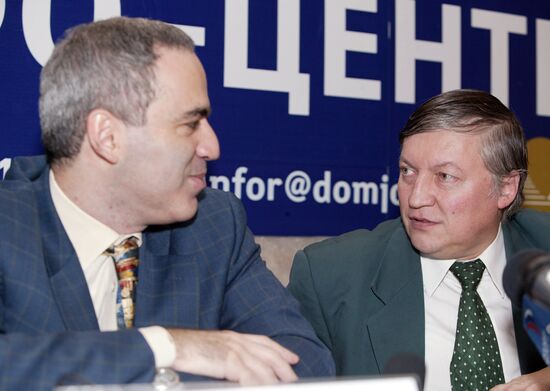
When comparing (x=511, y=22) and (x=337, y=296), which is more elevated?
(x=511, y=22)

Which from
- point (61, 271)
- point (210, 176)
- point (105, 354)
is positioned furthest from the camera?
point (210, 176)

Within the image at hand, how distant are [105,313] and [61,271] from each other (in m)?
0.15

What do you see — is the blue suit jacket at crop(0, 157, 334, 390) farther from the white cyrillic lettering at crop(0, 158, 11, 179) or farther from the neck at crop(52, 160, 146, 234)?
the white cyrillic lettering at crop(0, 158, 11, 179)

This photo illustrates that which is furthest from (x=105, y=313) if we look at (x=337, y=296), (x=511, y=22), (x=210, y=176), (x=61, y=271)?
(x=511, y=22)

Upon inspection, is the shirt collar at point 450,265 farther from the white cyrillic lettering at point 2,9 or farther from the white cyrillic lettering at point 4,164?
the white cyrillic lettering at point 2,9

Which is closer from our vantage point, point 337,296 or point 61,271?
point 61,271

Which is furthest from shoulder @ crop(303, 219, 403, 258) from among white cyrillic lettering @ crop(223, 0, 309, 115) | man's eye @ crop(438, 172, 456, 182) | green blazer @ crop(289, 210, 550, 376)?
white cyrillic lettering @ crop(223, 0, 309, 115)

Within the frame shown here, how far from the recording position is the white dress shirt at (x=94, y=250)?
1.73 metres

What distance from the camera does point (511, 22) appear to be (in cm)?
322

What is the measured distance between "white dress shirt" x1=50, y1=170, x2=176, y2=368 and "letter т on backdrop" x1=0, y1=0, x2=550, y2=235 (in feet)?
2.43

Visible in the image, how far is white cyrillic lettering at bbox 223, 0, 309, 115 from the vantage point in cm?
266

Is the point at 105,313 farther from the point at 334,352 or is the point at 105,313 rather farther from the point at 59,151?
the point at 334,352

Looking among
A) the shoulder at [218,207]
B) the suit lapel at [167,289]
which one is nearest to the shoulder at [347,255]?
the shoulder at [218,207]

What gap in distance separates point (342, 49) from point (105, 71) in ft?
4.51
